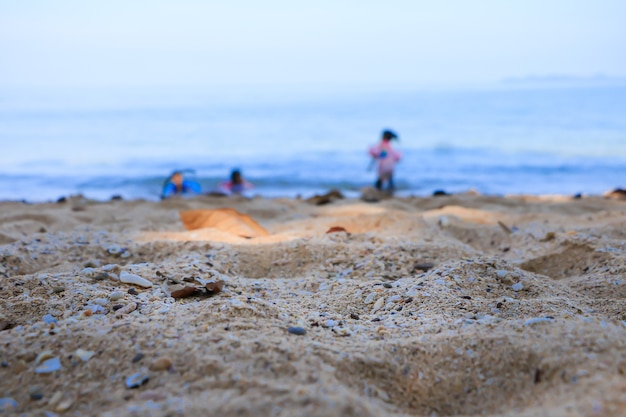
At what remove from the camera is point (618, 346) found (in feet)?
5.57

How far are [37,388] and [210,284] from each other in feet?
2.83

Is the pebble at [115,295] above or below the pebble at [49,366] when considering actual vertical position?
above

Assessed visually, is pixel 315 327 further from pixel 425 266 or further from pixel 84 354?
pixel 425 266

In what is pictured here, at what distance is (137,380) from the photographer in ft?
5.28

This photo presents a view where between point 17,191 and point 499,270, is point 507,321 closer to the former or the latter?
point 499,270

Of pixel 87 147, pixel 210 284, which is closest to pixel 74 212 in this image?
pixel 210 284

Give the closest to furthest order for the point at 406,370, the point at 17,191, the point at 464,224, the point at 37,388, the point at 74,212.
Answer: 1. the point at 37,388
2. the point at 406,370
3. the point at 464,224
4. the point at 74,212
5. the point at 17,191

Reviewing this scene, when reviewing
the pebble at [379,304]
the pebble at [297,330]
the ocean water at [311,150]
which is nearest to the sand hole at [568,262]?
the pebble at [379,304]

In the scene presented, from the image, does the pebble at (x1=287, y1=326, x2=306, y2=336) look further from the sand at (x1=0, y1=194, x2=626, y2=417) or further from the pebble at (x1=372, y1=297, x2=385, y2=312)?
the pebble at (x1=372, y1=297, x2=385, y2=312)

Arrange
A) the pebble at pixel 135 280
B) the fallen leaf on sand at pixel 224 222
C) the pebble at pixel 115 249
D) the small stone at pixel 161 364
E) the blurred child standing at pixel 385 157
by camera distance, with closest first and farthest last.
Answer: the small stone at pixel 161 364, the pebble at pixel 135 280, the pebble at pixel 115 249, the fallen leaf on sand at pixel 224 222, the blurred child standing at pixel 385 157

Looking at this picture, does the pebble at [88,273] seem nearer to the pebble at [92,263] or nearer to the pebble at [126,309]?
the pebble at [92,263]

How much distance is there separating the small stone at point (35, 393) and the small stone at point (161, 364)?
12.0 inches

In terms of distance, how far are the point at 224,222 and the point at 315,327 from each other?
6.94ft

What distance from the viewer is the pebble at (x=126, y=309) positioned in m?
2.09
